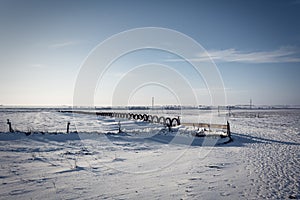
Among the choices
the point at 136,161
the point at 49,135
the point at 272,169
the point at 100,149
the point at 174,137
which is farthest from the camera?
the point at 174,137

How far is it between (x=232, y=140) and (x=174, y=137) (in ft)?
13.0

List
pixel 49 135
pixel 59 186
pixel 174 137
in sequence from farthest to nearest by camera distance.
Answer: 1. pixel 174 137
2. pixel 49 135
3. pixel 59 186

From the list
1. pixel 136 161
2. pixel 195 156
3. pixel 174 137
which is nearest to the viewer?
pixel 136 161

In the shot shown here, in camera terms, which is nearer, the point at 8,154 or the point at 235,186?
the point at 235,186

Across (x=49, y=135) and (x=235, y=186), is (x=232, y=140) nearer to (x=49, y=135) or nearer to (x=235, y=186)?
(x=235, y=186)

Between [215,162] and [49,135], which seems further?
[49,135]

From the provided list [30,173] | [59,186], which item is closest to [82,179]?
[59,186]

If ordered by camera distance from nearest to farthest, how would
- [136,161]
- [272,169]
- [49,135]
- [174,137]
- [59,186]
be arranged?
[59,186] < [272,169] < [136,161] < [49,135] < [174,137]

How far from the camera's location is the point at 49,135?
1545cm

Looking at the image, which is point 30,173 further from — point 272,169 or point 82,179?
point 272,169

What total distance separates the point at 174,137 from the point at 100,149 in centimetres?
631

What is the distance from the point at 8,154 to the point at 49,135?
5509 millimetres

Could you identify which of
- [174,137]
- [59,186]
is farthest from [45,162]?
[174,137]

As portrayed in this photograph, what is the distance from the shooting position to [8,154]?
392 inches
